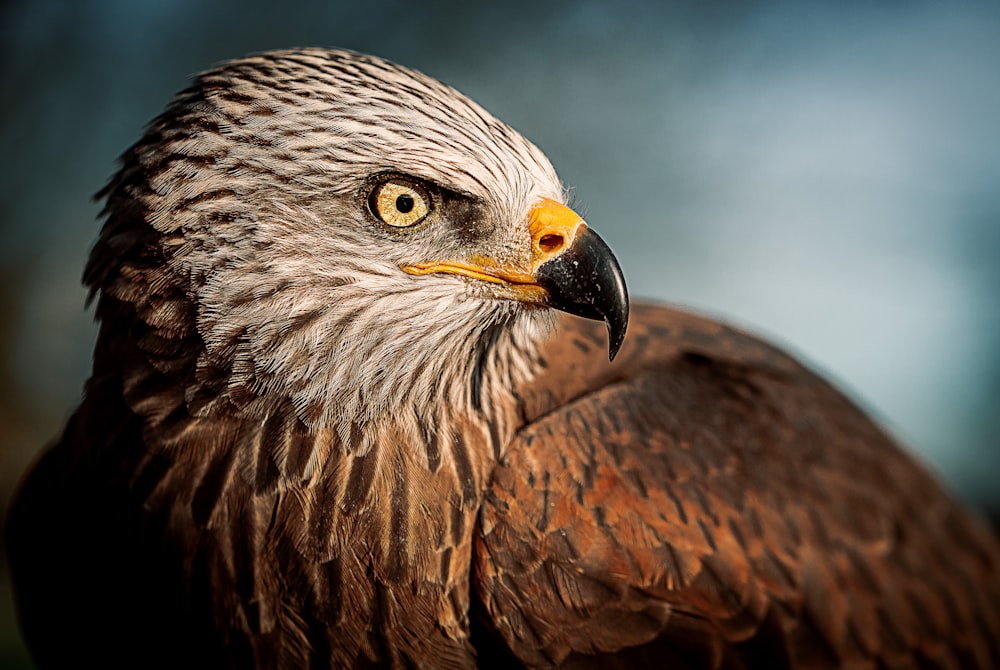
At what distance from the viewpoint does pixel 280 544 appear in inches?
77.2

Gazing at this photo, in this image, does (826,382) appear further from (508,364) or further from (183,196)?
(183,196)

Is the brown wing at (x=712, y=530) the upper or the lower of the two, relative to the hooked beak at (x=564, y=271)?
lower

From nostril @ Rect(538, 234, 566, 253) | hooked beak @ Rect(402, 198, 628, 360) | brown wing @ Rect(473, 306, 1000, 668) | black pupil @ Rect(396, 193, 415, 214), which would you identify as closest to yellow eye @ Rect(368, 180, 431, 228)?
black pupil @ Rect(396, 193, 415, 214)

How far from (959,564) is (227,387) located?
2.50 m

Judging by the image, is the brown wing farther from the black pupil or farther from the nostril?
the black pupil

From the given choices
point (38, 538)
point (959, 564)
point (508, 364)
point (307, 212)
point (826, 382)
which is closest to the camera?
point (307, 212)

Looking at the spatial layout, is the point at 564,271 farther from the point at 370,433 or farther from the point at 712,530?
the point at 712,530

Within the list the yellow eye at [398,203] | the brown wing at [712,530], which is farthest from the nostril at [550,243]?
the brown wing at [712,530]

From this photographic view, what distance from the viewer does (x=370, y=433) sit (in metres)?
2.03

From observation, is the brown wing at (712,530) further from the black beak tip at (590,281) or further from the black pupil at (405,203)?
the black pupil at (405,203)

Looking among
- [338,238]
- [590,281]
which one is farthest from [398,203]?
[590,281]

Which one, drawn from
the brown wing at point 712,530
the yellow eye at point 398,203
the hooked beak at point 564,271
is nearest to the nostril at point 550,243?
the hooked beak at point 564,271

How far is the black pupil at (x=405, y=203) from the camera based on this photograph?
192cm

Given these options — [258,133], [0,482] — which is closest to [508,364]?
[258,133]
